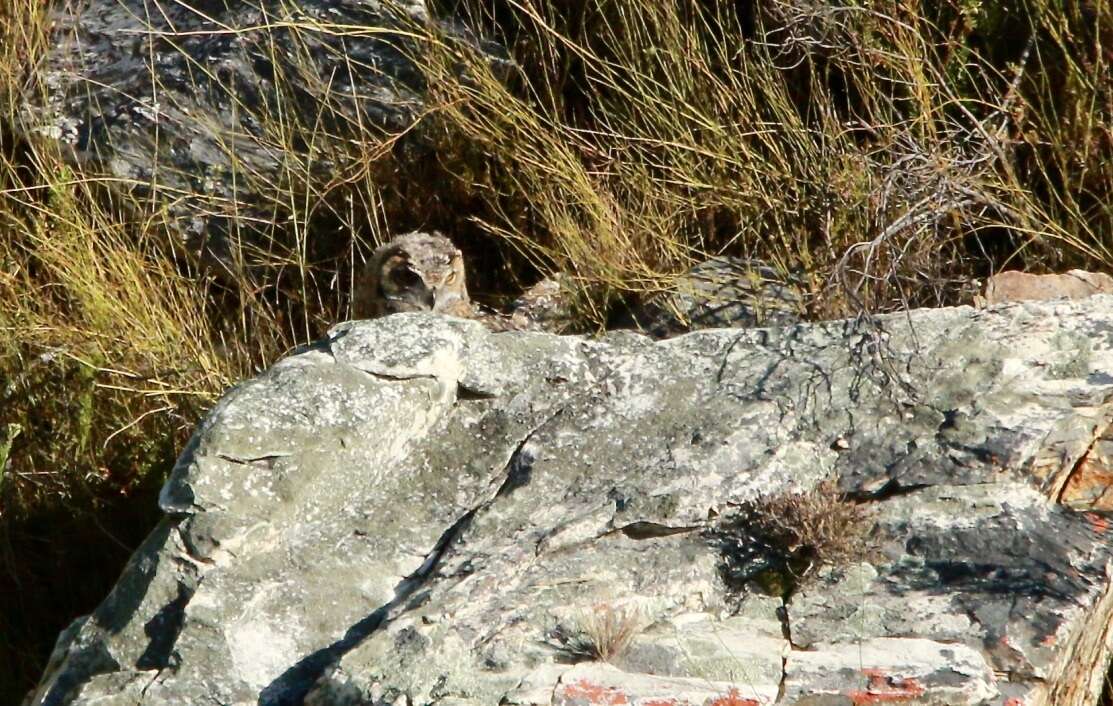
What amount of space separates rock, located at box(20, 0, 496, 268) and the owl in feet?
1.25

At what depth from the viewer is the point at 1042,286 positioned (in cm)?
390

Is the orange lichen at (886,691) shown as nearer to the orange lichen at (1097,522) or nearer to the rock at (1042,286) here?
the orange lichen at (1097,522)

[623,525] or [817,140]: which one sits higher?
[817,140]

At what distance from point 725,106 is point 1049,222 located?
1127mm

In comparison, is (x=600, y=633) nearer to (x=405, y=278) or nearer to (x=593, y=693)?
(x=593, y=693)

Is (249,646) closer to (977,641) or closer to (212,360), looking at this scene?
(977,641)

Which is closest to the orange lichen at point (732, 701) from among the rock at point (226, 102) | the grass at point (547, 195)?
the grass at point (547, 195)

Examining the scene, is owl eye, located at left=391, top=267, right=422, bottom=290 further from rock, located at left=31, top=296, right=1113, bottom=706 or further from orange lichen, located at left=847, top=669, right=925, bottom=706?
orange lichen, located at left=847, top=669, right=925, bottom=706

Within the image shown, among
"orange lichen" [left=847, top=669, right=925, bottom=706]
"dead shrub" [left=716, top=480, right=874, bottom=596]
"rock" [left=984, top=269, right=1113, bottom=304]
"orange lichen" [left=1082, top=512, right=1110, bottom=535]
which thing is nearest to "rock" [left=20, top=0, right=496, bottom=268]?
"rock" [left=984, top=269, right=1113, bottom=304]

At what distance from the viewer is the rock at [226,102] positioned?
529cm

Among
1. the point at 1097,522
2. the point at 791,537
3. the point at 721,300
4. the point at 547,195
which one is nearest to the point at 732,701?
the point at 791,537

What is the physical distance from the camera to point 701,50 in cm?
481

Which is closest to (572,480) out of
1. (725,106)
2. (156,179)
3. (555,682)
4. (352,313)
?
(555,682)

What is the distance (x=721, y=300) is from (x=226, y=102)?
243 centimetres
